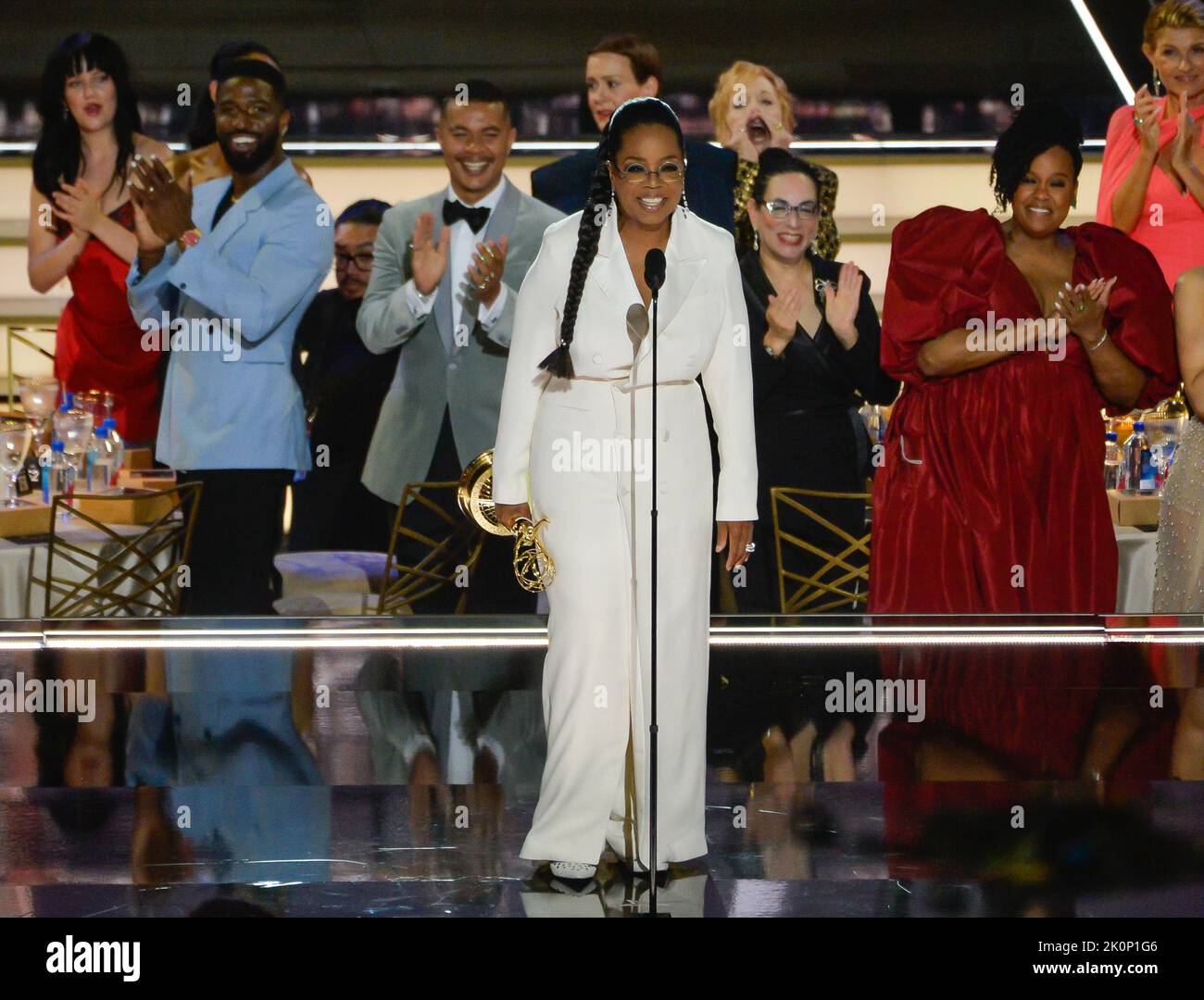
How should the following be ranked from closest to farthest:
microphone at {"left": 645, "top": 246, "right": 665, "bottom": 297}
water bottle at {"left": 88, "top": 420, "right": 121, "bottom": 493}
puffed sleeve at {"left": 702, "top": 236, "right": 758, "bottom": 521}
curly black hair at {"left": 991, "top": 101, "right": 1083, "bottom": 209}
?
microphone at {"left": 645, "top": 246, "right": 665, "bottom": 297}
puffed sleeve at {"left": 702, "top": 236, "right": 758, "bottom": 521}
curly black hair at {"left": 991, "top": 101, "right": 1083, "bottom": 209}
water bottle at {"left": 88, "top": 420, "right": 121, "bottom": 493}

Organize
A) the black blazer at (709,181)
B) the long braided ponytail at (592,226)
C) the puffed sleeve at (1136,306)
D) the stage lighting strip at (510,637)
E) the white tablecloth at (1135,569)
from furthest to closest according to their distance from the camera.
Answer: the black blazer at (709,181) < the white tablecloth at (1135,569) < the stage lighting strip at (510,637) < the puffed sleeve at (1136,306) < the long braided ponytail at (592,226)

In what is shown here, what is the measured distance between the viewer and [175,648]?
492 centimetres

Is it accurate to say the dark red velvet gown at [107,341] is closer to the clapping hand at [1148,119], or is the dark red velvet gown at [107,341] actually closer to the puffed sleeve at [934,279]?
the puffed sleeve at [934,279]

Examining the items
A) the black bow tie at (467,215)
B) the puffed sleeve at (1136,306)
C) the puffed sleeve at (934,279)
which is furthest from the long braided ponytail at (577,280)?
the black bow tie at (467,215)

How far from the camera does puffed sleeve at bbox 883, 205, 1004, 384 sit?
4.19m

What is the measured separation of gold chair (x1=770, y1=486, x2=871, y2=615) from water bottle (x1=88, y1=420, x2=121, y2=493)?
2.09 m

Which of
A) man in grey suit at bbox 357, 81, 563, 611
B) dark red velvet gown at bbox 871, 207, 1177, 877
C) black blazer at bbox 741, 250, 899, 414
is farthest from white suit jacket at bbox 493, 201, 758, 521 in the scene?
man in grey suit at bbox 357, 81, 563, 611

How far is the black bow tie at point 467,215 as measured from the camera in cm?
530

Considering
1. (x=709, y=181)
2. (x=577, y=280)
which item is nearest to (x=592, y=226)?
(x=577, y=280)

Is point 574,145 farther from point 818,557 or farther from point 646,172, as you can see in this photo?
point 646,172

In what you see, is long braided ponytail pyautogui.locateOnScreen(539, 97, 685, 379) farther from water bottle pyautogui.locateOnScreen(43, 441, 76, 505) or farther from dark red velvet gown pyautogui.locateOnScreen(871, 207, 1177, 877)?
water bottle pyautogui.locateOnScreen(43, 441, 76, 505)

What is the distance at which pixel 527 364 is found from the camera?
2.88 metres

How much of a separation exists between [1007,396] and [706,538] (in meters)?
1.59

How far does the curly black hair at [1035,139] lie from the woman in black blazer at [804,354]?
918 mm
